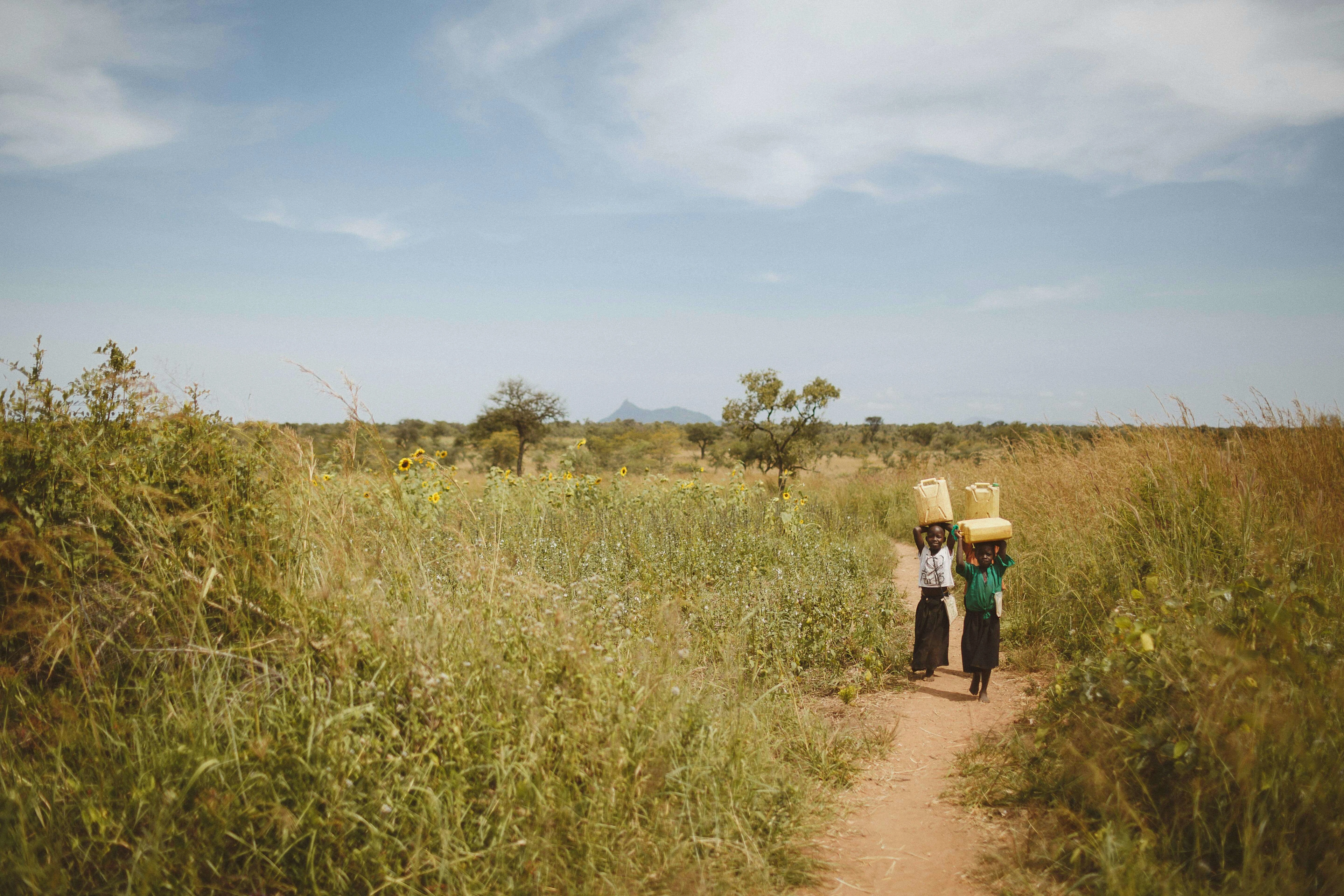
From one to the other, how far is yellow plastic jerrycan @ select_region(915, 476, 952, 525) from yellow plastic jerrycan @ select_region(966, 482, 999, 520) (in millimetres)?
164

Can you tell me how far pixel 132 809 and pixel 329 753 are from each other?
0.75 m

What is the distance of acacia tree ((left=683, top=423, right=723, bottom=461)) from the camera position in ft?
139

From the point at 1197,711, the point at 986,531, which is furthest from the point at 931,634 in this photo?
the point at 1197,711

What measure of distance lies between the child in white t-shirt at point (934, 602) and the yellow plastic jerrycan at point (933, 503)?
0.19 ft

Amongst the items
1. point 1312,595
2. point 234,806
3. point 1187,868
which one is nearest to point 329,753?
point 234,806

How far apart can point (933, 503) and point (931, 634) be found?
38.9 inches

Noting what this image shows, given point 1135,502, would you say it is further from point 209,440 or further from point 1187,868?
point 209,440

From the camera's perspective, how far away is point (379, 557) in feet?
11.1

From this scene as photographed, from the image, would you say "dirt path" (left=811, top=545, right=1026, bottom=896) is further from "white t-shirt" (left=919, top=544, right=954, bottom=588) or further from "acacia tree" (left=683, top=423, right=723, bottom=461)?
"acacia tree" (left=683, top=423, right=723, bottom=461)

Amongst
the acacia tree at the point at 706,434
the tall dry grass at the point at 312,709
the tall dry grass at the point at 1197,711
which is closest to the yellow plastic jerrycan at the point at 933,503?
the tall dry grass at the point at 1197,711

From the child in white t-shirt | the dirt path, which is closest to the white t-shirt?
the child in white t-shirt

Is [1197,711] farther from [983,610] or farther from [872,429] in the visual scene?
[872,429]

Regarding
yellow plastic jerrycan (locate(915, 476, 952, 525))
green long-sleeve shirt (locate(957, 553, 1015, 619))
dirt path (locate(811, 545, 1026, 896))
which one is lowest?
dirt path (locate(811, 545, 1026, 896))

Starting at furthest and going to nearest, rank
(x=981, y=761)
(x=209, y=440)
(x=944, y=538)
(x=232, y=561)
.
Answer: (x=944, y=538) → (x=981, y=761) → (x=209, y=440) → (x=232, y=561)
